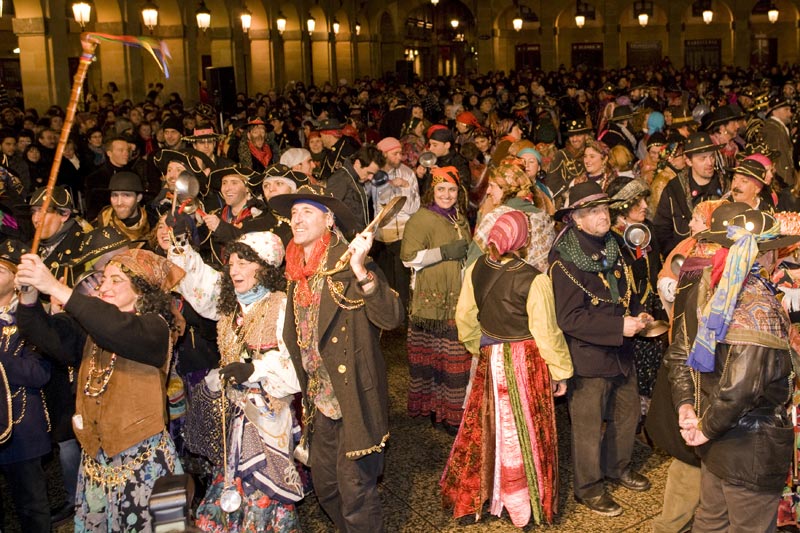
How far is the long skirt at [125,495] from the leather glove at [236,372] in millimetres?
544

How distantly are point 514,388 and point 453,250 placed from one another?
1.67 m

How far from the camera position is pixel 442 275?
667 cm

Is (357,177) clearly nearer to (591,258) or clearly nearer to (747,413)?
(591,258)

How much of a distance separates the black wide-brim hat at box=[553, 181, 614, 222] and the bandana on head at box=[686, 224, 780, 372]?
4.69ft

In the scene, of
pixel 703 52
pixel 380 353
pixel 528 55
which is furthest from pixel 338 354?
pixel 528 55

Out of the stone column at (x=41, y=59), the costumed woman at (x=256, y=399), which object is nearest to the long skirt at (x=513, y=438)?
the costumed woman at (x=256, y=399)

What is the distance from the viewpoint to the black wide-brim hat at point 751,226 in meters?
3.79

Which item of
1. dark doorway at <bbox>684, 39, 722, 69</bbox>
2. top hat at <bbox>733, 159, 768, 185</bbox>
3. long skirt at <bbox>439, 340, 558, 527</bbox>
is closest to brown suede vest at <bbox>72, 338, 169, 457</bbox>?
long skirt at <bbox>439, 340, 558, 527</bbox>

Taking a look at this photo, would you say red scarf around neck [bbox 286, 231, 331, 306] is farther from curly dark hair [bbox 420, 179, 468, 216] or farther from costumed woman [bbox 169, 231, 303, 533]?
curly dark hair [bbox 420, 179, 468, 216]

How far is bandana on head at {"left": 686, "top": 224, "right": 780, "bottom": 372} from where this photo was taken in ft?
12.0

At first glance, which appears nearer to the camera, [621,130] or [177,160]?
[177,160]

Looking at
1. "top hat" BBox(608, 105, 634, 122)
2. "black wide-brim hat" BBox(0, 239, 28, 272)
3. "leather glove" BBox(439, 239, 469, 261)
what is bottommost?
"leather glove" BBox(439, 239, 469, 261)

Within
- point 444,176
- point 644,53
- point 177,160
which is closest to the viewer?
point 444,176

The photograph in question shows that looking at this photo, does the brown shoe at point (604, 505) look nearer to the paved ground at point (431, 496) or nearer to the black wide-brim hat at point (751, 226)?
the paved ground at point (431, 496)
